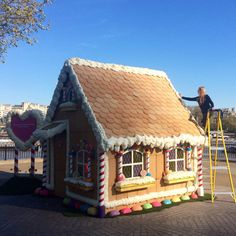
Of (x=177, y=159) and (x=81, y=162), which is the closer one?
(x=81, y=162)

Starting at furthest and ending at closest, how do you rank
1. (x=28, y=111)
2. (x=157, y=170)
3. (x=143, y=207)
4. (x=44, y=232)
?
(x=28, y=111) → (x=157, y=170) → (x=143, y=207) → (x=44, y=232)

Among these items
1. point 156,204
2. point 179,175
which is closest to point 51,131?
point 156,204

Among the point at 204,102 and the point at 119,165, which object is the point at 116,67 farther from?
the point at 119,165

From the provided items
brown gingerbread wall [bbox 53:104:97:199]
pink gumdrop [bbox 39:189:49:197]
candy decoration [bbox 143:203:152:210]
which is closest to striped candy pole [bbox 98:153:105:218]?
brown gingerbread wall [bbox 53:104:97:199]

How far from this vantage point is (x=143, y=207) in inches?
439

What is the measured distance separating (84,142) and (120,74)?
3955mm

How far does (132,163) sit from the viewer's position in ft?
36.4

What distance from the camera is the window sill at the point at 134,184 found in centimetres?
1040

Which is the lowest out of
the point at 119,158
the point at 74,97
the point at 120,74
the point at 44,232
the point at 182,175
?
the point at 44,232

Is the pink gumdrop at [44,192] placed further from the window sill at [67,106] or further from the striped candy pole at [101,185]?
the striped candy pole at [101,185]

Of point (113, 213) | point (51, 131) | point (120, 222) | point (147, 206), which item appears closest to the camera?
point (120, 222)

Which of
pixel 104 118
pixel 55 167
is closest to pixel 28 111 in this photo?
pixel 55 167

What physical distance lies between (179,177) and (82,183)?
12.8 ft

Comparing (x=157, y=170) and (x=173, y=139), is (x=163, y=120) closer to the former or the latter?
(x=173, y=139)
